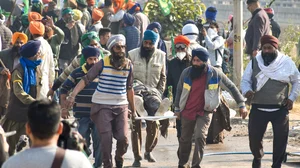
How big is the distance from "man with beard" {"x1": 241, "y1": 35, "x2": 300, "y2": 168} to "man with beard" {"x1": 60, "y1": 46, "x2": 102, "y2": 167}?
176 centimetres

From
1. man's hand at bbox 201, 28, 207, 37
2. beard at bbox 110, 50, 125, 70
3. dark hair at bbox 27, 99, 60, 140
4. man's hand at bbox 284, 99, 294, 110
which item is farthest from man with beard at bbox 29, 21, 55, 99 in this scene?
dark hair at bbox 27, 99, 60, 140

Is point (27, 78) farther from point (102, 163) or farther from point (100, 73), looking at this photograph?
point (102, 163)

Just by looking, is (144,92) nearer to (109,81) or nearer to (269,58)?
(109,81)

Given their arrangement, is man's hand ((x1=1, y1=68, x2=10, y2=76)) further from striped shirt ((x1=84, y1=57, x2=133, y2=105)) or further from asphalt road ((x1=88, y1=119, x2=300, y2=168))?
striped shirt ((x1=84, y1=57, x2=133, y2=105))

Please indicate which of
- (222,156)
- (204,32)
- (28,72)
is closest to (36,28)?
(28,72)

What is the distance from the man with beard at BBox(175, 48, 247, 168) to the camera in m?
11.7

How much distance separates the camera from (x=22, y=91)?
11.1 m

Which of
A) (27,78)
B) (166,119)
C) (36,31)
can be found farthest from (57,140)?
(36,31)

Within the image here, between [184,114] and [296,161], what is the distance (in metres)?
1.79

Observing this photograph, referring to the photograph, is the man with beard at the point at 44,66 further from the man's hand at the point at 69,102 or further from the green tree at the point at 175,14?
the green tree at the point at 175,14

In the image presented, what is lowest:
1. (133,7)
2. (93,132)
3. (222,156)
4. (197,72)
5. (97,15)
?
(222,156)

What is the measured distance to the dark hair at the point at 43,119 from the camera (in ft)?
20.2

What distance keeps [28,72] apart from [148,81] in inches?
83.2

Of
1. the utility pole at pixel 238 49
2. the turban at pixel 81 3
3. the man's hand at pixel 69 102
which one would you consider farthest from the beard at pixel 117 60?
the turban at pixel 81 3
